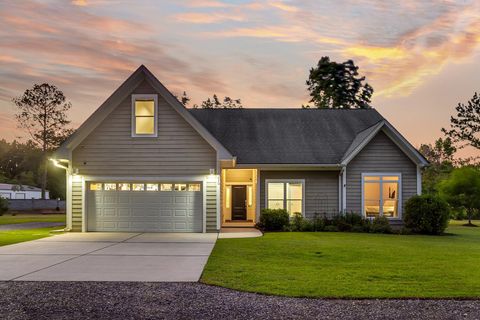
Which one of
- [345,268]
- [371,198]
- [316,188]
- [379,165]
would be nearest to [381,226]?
[371,198]

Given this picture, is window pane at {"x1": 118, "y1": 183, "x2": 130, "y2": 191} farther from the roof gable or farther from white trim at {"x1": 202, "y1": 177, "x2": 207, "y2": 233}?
white trim at {"x1": 202, "y1": 177, "x2": 207, "y2": 233}

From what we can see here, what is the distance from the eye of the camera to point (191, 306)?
690cm

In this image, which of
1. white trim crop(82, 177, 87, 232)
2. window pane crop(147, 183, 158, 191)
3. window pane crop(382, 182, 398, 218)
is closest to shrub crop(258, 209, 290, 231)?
window pane crop(382, 182, 398, 218)

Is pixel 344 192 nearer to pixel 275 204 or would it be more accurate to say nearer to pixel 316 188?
pixel 316 188

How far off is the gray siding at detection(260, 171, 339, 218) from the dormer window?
5727 millimetres

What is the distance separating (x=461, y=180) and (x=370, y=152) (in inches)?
599

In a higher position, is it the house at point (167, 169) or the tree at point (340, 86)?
the tree at point (340, 86)

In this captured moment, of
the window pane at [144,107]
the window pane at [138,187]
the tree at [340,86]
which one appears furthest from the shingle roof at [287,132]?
the tree at [340,86]

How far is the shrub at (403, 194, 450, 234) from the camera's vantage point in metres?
19.5

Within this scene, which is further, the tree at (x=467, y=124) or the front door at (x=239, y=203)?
the tree at (x=467, y=124)

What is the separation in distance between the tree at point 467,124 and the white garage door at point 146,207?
3446 cm

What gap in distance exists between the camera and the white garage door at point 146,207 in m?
18.8

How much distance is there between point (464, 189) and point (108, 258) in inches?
1111

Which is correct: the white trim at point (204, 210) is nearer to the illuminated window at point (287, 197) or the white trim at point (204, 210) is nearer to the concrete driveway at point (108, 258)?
the concrete driveway at point (108, 258)
